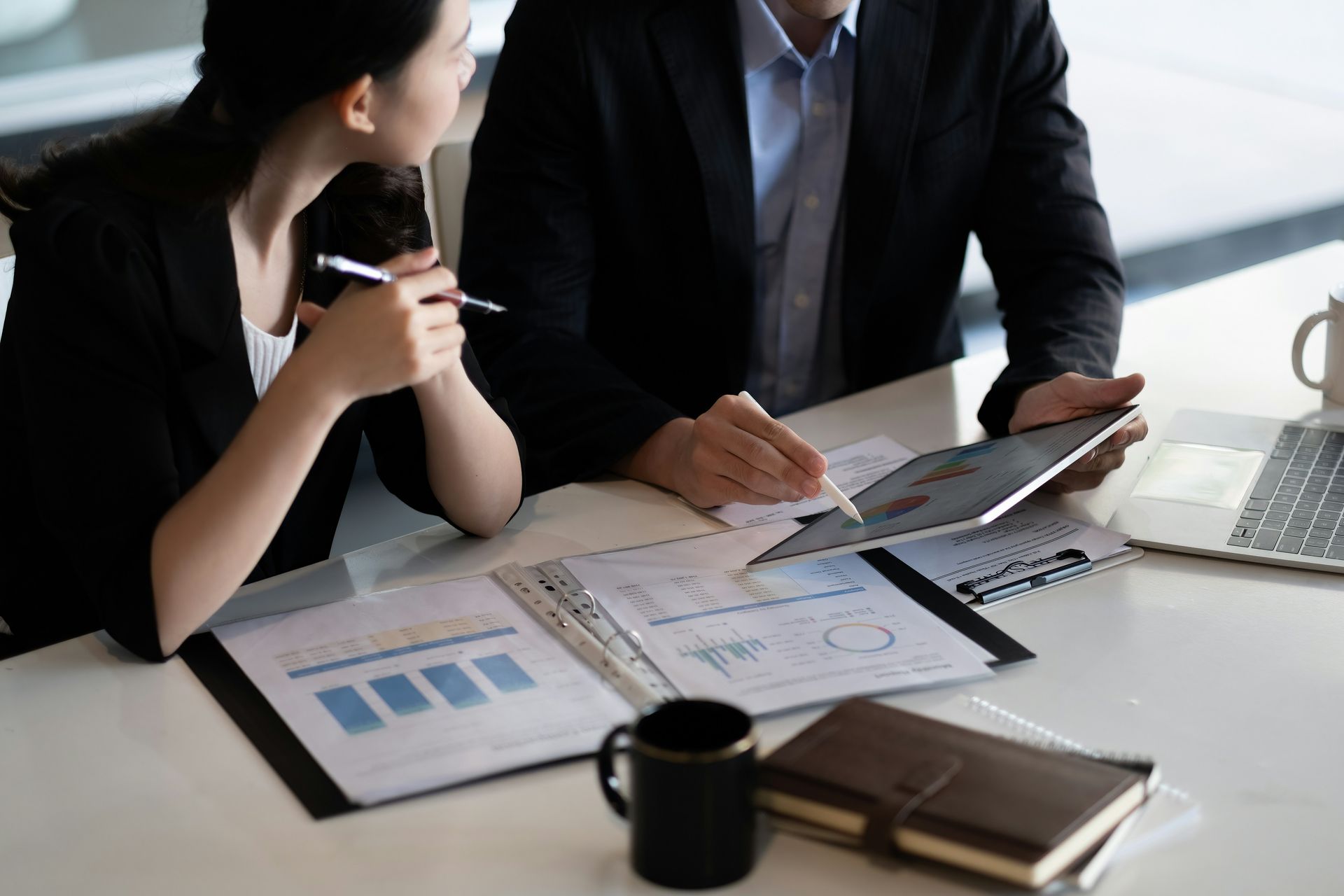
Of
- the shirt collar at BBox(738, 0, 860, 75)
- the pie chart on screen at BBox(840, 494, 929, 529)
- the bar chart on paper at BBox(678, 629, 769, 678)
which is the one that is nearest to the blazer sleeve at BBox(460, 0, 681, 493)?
the shirt collar at BBox(738, 0, 860, 75)

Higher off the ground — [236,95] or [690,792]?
[236,95]

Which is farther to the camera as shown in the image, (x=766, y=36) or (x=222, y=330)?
(x=766, y=36)

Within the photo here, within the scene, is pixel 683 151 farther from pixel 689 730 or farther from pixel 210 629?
pixel 689 730

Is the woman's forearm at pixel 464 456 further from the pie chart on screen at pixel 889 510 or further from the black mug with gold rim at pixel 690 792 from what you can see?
the black mug with gold rim at pixel 690 792

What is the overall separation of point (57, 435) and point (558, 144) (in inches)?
30.2

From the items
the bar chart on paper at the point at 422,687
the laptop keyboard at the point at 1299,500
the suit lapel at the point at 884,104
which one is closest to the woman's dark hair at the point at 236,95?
the bar chart on paper at the point at 422,687

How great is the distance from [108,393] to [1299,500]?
1.05m

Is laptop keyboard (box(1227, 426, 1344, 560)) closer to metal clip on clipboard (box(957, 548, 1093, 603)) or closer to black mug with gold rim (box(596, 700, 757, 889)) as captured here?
metal clip on clipboard (box(957, 548, 1093, 603))

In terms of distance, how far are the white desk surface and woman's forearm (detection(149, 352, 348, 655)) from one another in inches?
2.5

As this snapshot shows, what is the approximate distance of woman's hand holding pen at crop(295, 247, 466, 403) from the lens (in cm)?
93

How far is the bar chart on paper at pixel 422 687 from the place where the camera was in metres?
0.84

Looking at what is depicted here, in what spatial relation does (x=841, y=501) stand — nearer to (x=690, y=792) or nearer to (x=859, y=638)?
(x=859, y=638)

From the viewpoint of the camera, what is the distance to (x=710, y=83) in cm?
156

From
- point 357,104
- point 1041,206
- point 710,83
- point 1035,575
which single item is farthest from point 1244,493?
point 357,104
